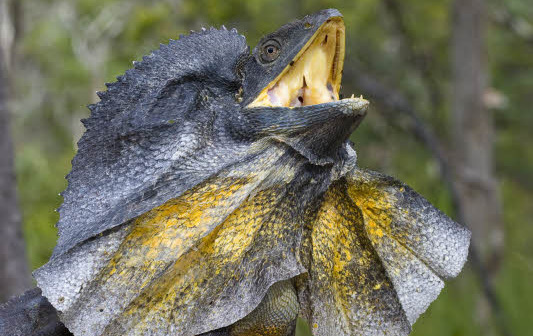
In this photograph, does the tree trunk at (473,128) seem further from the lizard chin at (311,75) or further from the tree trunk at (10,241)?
the lizard chin at (311,75)

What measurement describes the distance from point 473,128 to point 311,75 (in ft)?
19.7

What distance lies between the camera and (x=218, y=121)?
2066 millimetres

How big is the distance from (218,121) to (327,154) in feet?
1.15

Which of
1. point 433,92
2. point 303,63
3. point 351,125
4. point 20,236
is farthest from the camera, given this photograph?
point 433,92

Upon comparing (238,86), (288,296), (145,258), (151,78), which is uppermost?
(151,78)

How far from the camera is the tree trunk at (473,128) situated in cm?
745

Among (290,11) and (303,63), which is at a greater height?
(290,11)


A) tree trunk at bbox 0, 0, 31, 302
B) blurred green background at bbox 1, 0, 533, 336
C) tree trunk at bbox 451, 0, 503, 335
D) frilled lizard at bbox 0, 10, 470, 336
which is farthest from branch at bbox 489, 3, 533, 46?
frilled lizard at bbox 0, 10, 470, 336

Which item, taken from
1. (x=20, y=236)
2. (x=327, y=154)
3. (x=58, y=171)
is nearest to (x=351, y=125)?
(x=327, y=154)

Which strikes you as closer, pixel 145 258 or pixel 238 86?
pixel 145 258

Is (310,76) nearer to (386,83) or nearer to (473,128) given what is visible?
(473,128)

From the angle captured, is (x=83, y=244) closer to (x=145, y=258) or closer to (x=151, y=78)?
(x=145, y=258)

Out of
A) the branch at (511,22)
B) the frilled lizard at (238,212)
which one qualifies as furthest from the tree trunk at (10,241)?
the branch at (511,22)

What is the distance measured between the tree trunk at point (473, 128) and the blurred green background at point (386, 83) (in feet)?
0.74
